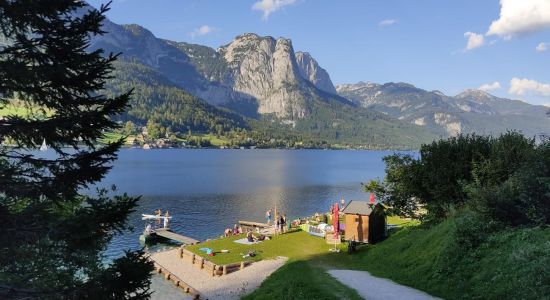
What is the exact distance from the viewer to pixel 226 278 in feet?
107

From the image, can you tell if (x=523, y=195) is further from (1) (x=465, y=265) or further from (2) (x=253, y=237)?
(2) (x=253, y=237)

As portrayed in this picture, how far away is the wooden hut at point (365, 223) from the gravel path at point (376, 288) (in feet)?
36.6

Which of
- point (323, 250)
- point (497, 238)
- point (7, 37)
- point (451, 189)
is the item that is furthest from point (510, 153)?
point (7, 37)

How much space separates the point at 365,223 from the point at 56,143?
3031 cm

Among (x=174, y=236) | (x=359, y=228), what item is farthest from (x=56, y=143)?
(x=174, y=236)

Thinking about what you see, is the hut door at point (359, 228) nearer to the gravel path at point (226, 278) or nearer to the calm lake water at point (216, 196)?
the gravel path at point (226, 278)

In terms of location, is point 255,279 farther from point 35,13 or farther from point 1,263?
point 35,13

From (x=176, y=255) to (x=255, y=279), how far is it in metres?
14.0

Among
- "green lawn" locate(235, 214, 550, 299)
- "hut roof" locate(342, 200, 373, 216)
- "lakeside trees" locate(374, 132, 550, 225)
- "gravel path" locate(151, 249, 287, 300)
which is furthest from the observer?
"hut roof" locate(342, 200, 373, 216)

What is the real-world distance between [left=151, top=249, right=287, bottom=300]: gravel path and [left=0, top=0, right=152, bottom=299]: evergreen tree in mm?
18281

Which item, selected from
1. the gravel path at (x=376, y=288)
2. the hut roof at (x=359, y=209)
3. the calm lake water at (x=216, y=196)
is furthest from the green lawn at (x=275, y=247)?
the gravel path at (x=376, y=288)

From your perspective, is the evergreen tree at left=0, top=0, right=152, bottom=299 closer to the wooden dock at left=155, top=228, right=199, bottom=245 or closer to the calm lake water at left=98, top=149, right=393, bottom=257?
the calm lake water at left=98, top=149, right=393, bottom=257

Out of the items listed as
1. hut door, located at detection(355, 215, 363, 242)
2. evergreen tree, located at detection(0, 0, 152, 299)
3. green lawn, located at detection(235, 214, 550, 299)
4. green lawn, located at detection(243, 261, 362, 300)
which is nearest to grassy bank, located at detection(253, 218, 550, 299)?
green lawn, located at detection(235, 214, 550, 299)

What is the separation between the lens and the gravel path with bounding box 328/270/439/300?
64.2 ft
